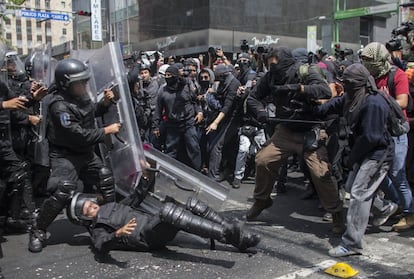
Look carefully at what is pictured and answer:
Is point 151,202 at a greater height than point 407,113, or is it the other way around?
point 407,113

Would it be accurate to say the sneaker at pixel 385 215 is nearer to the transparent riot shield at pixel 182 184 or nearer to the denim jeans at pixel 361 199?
the denim jeans at pixel 361 199

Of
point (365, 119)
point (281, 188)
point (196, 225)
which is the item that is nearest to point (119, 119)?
point (196, 225)

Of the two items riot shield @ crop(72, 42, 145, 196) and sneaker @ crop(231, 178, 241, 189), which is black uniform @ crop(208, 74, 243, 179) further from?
riot shield @ crop(72, 42, 145, 196)

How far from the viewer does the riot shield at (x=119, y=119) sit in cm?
A: 446

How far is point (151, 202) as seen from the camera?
14.7 feet

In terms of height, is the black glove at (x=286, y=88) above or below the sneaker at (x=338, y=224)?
above

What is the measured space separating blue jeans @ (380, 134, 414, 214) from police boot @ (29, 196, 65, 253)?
3152 mm

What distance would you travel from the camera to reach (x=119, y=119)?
4551mm

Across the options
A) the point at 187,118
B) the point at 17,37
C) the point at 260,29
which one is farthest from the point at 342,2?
the point at 17,37

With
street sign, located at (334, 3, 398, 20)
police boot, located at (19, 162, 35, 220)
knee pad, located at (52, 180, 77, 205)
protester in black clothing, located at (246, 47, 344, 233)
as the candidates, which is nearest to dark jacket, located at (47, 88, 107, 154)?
knee pad, located at (52, 180, 77, 205)

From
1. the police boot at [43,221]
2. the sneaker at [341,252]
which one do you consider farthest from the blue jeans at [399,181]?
the police boot at [43,221]

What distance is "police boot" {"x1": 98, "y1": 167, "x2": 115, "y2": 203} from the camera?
4457 mm

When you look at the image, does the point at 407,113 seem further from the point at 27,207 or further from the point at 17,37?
the point at 17,37

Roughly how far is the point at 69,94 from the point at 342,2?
29042mm
